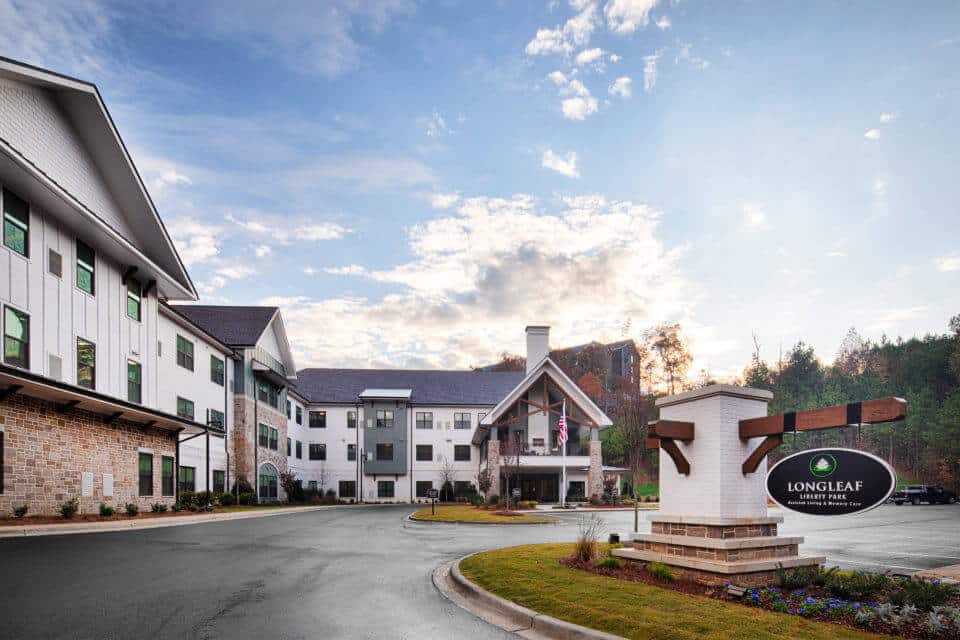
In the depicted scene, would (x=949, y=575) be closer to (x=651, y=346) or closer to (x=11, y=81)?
(x=11, y=81)

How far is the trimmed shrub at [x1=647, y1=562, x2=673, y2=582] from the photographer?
358 inches

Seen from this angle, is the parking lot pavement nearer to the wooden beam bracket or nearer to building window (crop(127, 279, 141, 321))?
the wooden beam bracket

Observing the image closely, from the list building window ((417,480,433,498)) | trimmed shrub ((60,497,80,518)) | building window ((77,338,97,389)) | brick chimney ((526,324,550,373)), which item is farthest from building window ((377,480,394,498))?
trimmed shrub ((60,497,80,518))

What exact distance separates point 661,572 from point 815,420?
3.02 metres

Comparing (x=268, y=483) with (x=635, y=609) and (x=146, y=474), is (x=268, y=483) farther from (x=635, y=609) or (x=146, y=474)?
(x=635, y=609)

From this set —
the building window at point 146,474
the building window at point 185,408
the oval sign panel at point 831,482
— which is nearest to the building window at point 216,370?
the building window at point 185,408

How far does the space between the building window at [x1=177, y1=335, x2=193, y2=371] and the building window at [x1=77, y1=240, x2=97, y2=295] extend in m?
8.09

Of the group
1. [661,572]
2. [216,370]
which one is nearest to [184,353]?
[216,370]

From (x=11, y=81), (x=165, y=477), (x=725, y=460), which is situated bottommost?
(x=165, y=477)

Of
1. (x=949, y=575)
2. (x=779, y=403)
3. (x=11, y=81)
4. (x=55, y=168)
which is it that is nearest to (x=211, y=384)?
(x=55, y=168)

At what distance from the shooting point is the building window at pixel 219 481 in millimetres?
31766

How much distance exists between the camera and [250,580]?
970cm

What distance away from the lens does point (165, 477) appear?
25875 mm

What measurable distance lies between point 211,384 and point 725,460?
1160 inches
